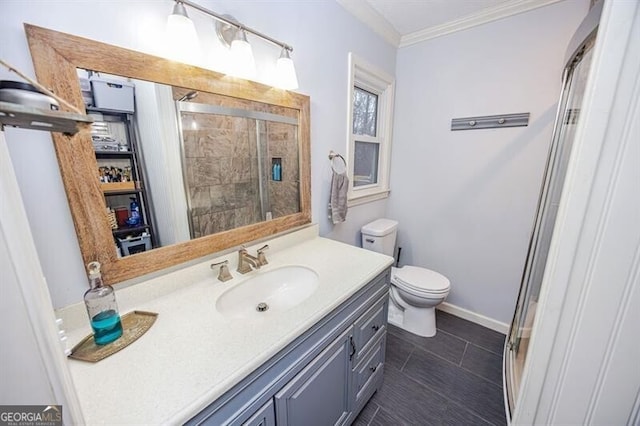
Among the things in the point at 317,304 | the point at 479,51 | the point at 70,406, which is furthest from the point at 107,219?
the point at 479,51

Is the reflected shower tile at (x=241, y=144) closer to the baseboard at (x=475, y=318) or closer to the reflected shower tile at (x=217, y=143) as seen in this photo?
the reflected shower tile at (x=217, y=143)

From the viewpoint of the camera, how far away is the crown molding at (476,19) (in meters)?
1.56

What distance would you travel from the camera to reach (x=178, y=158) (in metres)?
0.99

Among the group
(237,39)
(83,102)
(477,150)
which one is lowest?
(477,150)

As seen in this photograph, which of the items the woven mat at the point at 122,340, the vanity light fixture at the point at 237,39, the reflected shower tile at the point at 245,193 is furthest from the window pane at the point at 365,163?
the woven mat at the point at 122,340

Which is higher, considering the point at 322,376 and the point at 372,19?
the point at 372,19

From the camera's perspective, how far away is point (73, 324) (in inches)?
31.3

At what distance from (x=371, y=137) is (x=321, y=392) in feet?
6.21

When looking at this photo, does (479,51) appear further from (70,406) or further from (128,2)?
(70,406)

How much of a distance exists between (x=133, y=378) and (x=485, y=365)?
2003 millimetres

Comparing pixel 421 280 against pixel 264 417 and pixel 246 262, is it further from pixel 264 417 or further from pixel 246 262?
pixel 264 417

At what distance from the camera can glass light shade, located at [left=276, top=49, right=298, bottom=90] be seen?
119cm

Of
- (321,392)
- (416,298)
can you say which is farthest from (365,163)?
(321,392)

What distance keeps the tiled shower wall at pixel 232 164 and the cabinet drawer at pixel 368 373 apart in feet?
2.97
